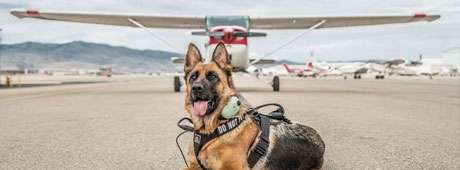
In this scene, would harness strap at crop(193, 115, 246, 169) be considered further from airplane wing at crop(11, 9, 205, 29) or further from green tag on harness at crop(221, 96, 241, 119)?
airplane wing at crop(11, 9, 205, 29)

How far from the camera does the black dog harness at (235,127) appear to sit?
11.2 ft

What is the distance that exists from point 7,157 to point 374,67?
65838 millimetres

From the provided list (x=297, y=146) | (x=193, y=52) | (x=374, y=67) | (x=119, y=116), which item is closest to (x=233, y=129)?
(x=193, y=52)

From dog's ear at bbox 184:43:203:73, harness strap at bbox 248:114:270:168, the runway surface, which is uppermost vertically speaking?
dog's ear at bbox 184:43:203:73

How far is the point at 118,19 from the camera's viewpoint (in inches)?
981

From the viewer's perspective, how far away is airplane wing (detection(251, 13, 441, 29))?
79.6ft

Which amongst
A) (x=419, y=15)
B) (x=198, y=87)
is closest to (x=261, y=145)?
(x=198, y=87)

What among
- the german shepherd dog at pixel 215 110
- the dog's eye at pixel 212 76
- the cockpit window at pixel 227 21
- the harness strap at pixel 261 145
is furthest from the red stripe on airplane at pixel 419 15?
the dog's eye at pixel 212 76

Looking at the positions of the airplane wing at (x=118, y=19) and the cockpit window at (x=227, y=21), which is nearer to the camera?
the cockpit window at (x=227, y=21)

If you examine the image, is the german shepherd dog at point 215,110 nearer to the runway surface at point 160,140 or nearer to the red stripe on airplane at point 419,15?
the runway surface at point 160,140

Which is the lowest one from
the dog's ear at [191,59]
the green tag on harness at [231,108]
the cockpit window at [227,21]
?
the green tag on harness at [231,108]

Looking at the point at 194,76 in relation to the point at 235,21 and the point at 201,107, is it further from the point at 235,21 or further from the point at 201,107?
the point at 235,21

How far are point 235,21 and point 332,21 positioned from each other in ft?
21.0

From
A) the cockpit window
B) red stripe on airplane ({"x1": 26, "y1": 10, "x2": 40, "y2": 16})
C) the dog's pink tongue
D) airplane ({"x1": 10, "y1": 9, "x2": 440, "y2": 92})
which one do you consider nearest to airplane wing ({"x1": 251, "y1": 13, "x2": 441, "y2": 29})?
airplane ({"x1": 10, "y1": 9, "x2": 440, "y2": 92})
